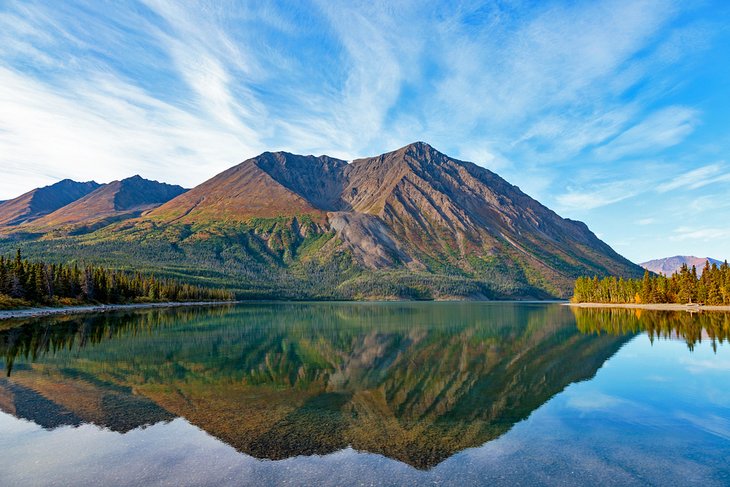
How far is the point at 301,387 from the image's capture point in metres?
29.2

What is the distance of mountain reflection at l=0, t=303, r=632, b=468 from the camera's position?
19531mm

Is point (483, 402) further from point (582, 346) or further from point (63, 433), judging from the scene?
point (582, 346)

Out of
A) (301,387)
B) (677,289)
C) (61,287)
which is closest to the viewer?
(301,387)

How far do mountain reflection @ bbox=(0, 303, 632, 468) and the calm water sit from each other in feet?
0.49

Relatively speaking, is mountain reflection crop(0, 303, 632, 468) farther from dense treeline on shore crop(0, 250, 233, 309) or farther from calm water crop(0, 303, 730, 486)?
dense treeline on shore crop(0, 250, 233, 309)

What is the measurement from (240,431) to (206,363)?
69.1 ft

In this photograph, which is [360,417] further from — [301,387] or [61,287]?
[61,287]

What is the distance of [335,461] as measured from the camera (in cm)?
1606

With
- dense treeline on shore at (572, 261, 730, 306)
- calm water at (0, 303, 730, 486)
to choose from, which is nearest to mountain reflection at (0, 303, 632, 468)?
calm water at (0, 303, 730, 486)

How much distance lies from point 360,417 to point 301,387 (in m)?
8.08

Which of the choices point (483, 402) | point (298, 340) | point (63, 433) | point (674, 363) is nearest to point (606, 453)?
point (483, 402)

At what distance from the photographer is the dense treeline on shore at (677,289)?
12112 centimetres

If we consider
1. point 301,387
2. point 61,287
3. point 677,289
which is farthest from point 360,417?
point 677,289

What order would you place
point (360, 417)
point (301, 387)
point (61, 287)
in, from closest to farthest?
point (360, 417) < point (301, 387) < point (61, 287)
